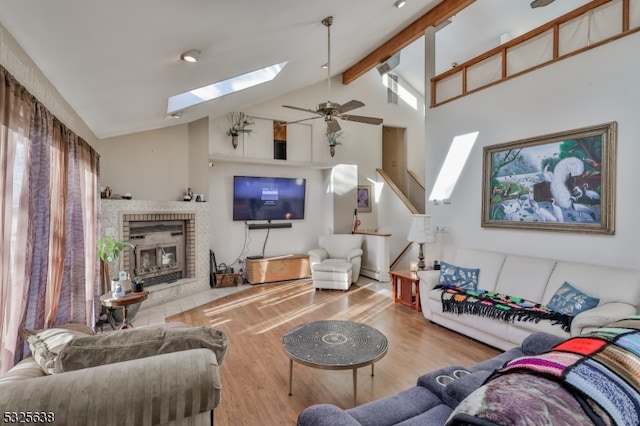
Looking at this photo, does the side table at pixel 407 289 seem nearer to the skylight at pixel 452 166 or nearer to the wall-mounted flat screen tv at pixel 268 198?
the skylight at pixel 452 166

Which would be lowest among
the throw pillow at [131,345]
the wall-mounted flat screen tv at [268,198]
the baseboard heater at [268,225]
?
the throw pillow at [131,345]

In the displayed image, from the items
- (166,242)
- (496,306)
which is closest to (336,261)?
(166,242)

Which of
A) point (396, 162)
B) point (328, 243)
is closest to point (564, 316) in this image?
point (328, 243)

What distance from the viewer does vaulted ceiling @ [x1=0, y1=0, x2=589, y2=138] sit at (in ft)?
5.64

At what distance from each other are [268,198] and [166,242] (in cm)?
213

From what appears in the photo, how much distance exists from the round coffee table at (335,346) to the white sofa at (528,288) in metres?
1.43

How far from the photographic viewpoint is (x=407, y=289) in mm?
4664

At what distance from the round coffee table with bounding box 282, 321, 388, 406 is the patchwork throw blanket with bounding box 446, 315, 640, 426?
1428 mm

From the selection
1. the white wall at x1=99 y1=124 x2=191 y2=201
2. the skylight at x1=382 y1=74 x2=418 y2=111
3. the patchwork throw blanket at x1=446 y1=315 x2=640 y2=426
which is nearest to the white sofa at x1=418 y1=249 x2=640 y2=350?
the patchwork throw blanket at x1=446 y1=315 x2=640 y2=426

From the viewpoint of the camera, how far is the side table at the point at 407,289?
175 inches

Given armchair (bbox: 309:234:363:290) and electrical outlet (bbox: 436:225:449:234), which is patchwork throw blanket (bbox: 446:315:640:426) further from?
armchair (bbox: 309:234:363:290)

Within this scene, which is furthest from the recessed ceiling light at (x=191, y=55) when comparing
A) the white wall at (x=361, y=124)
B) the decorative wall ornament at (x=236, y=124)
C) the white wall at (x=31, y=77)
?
the white wall at (x=361, y=124)

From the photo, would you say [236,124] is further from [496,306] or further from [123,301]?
[496,306]

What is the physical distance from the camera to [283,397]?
95.9 inches
